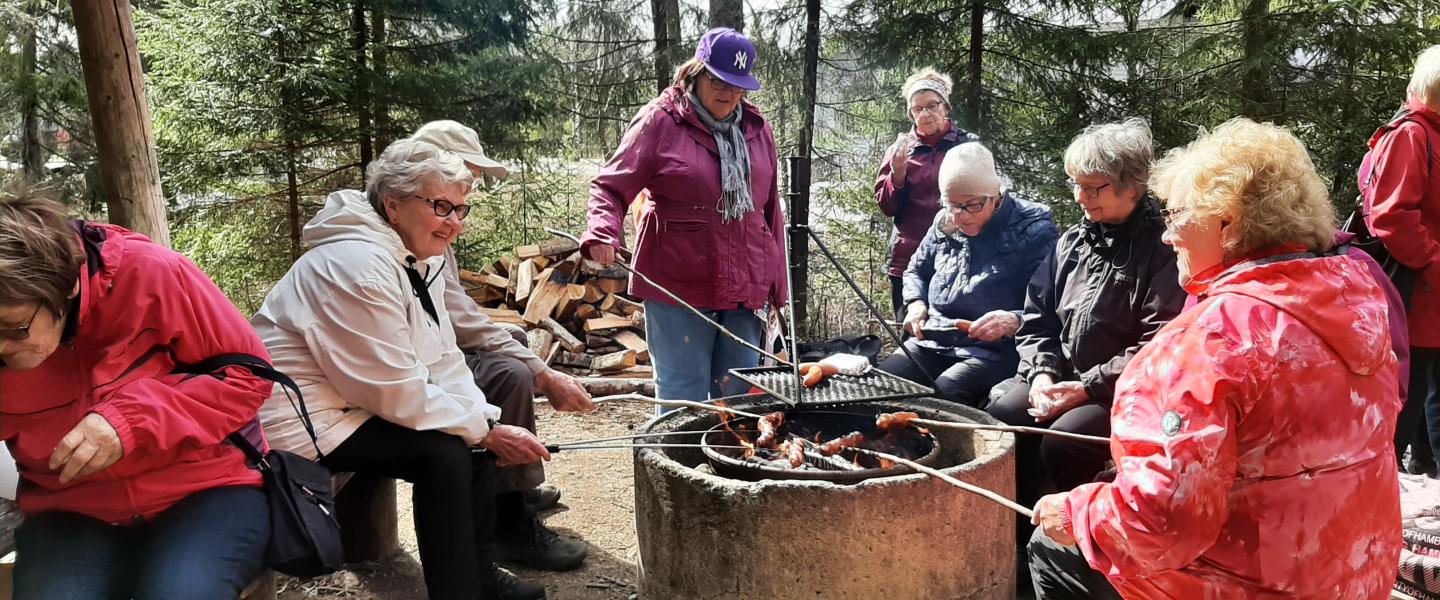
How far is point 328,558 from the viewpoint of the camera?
259 centimetres

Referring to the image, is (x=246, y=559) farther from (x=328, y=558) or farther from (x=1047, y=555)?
(x=1047, y=555)

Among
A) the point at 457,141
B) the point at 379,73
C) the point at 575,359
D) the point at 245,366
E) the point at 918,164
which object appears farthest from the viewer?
the point at 379,73

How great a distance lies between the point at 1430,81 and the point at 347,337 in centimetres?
434

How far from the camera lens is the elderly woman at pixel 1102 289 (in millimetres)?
3320

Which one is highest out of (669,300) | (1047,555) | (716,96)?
(716,96)

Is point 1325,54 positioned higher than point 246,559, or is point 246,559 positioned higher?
point 1325,54

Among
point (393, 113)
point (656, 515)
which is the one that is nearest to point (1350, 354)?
point (656, 515)

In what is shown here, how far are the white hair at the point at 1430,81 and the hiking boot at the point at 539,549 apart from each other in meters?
4.00

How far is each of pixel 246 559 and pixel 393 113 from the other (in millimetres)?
6842

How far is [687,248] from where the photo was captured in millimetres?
4152

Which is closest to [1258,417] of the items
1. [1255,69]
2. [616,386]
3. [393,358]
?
[393,358]

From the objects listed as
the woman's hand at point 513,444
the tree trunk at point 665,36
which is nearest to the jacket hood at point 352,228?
the woman's hand at point 513,444

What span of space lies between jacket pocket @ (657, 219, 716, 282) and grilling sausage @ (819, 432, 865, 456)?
3.63 feet

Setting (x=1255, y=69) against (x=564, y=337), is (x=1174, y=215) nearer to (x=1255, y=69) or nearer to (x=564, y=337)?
(x=564, y=337)
